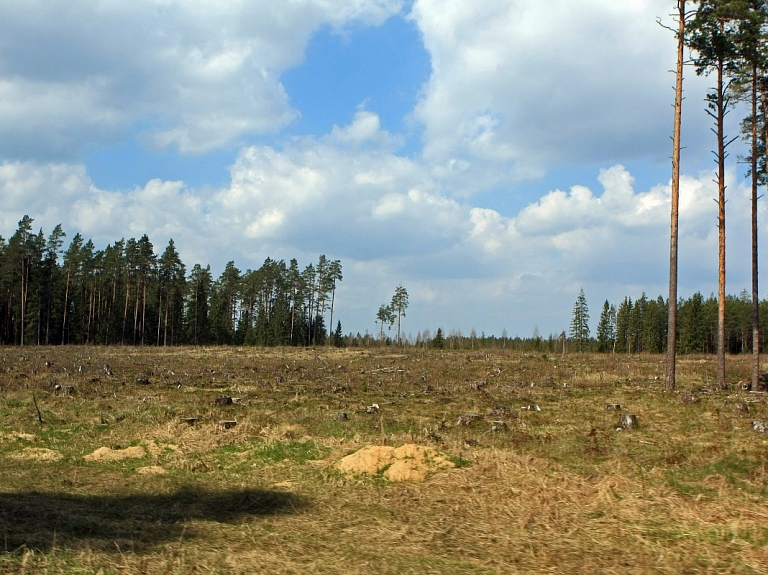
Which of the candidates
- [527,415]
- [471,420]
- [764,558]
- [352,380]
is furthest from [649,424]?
[352,380]

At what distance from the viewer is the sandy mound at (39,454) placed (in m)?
13.2

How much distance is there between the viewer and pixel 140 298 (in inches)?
3317

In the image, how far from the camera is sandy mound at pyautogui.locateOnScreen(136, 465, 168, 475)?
12102 mm

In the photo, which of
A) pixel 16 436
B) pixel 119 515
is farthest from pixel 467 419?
pixel 16 436

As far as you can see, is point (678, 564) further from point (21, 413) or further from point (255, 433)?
point (21, 413)

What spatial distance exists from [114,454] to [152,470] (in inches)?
63.5

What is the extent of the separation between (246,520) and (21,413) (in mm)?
11206

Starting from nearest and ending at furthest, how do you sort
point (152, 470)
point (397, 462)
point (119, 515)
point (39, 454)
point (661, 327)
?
point (119, 515) → point (397, 462) → point (152, 470) → point (39, 454) → point (661, 327)

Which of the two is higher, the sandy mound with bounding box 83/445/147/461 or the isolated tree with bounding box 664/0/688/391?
the isolated tree with bounding box 664/0/688/391

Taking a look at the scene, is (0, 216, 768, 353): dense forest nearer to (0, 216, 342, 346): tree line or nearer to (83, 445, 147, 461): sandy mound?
(0, 216, 342, 346): tree line

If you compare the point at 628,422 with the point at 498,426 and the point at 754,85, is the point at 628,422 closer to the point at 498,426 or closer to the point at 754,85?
the point at 498,426

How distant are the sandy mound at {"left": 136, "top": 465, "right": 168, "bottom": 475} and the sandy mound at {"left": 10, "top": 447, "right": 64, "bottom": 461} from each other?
225cm

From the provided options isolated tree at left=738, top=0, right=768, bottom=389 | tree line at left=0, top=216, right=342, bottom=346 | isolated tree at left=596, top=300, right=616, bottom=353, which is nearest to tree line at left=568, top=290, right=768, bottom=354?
isolated tree at left=596, top=300, right=616, bottom=353

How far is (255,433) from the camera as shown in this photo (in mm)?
14367
